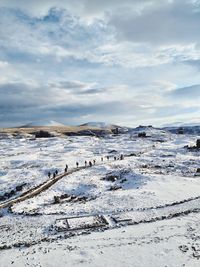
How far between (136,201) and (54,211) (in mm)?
7683

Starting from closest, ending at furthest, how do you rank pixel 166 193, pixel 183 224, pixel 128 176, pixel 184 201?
pixel 183 224, pixel 184 201, pixel 166 193, pixel 128 176

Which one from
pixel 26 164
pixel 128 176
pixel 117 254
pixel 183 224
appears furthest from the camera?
pixel 26 164

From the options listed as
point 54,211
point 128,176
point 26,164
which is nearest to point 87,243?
point 54,211

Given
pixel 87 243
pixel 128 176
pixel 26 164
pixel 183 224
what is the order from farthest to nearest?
1. pixel 26 164
2. pixel 128 176
3. pixel 183 224
4. pixel 87 243

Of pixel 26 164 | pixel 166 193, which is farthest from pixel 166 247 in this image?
pixel 26 164

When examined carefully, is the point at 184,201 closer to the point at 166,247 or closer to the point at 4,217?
the point at 166,247

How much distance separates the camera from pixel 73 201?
33.1m

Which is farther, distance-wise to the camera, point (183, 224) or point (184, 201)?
point (184, 201)

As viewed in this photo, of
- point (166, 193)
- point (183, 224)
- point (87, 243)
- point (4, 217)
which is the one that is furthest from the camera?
point (166, 193)

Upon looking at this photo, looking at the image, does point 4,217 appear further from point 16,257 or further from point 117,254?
point 117,254

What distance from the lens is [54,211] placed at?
96.1 ft

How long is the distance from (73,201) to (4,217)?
7.21m

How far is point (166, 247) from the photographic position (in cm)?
2089

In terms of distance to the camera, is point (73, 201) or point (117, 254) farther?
point (73, 201)
